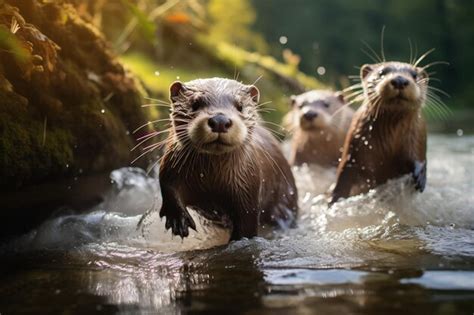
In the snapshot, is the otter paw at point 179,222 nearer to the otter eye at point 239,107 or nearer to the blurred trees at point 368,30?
Answer: the otter eye at point 239,107

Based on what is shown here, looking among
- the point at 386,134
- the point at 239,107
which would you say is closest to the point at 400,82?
the point at 386,134

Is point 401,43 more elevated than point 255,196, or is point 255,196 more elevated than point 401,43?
point 401,43

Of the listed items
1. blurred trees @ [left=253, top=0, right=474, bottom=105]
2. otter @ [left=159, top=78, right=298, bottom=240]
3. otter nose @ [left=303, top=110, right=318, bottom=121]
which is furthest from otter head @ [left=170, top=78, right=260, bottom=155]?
blurred trees @ [left=253, top=0, right=474, bottom=105]

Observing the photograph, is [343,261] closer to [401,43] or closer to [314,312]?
[314,312]

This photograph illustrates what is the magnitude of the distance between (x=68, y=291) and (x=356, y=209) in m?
2.43

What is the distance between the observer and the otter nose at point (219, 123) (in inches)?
136

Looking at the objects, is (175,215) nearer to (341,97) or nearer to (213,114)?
(213,114)

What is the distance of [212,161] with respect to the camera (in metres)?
3.82

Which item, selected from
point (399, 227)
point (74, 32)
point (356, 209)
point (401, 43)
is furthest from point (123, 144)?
point (401, 43)

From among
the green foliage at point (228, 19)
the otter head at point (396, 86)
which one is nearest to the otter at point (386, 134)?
the otter head at point (396, 86)

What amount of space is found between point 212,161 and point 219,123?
1.32 ft

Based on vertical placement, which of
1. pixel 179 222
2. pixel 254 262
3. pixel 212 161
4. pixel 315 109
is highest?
pixel 315 109

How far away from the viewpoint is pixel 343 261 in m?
3.19

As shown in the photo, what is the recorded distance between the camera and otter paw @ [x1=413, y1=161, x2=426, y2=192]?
197 inches
